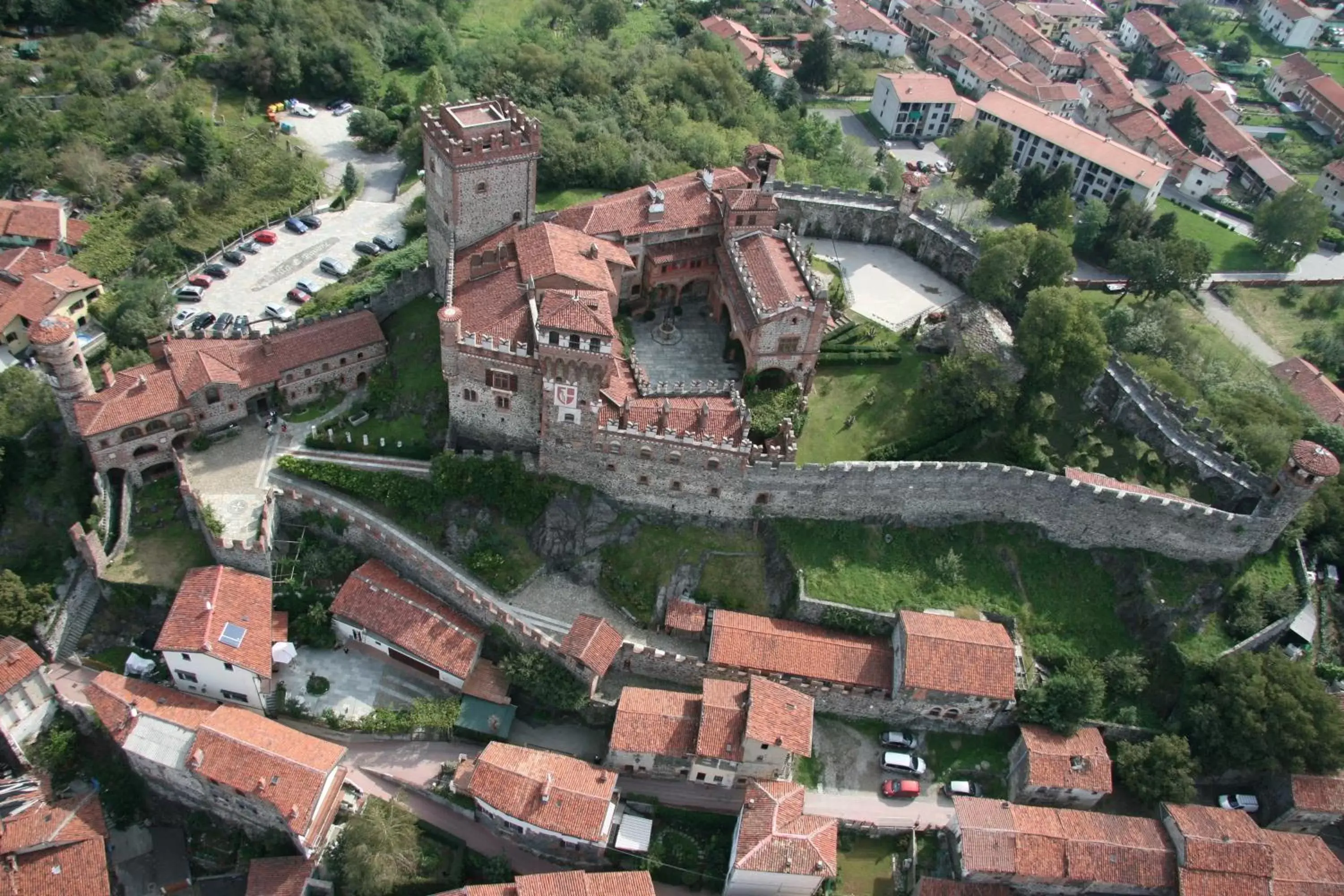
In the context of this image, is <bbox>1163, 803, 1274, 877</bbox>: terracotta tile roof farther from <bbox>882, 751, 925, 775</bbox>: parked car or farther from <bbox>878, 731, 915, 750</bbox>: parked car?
<bbox>878, 731, 915, 750</bbox>: parked car

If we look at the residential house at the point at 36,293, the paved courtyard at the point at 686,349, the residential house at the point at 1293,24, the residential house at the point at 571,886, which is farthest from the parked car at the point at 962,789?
the residential house at the point at 1293,24

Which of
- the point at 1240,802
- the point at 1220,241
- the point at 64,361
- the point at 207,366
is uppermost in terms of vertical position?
the point at 64,361

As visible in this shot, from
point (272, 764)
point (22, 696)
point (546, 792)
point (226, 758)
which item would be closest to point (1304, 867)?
point (546, 792)

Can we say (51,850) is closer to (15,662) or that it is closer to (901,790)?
(15,662)

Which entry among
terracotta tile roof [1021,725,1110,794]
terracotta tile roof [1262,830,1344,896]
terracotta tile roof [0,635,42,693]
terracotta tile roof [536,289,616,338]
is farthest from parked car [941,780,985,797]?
terracotta tile roof [0,635,42,693]

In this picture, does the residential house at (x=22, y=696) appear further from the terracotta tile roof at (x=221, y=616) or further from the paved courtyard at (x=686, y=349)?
the paved courtyard at (x=686, y=349)

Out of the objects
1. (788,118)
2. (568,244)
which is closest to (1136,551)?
(568,244)

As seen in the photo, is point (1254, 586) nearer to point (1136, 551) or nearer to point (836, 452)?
point (1136, 551)
